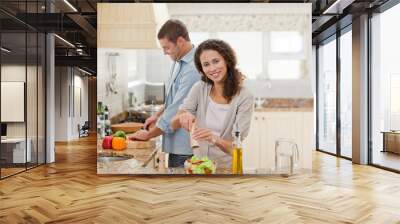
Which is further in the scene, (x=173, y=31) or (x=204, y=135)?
(x=173, y=31)

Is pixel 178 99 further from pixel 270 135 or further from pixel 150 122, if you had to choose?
pixel 270 135

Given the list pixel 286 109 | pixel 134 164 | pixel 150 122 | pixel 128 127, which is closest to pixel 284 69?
pixel 286 109

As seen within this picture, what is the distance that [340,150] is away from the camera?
29.1ft

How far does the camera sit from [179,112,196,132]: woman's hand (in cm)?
582

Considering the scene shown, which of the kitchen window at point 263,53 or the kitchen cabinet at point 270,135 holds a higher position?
the kitchen window at point 263,53

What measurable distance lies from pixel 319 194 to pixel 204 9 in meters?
3.03

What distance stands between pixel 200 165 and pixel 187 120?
0.67m

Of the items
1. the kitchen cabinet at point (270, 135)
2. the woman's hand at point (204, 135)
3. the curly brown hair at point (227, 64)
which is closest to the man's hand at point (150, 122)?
the woman's hand at point (204, 135)

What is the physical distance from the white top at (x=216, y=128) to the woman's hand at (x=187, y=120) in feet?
0.75

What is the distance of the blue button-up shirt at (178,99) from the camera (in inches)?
230

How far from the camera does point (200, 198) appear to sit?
14.8 feet

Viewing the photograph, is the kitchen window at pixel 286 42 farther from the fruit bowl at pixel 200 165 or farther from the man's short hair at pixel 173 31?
the fruit bowl at pixel 200 165

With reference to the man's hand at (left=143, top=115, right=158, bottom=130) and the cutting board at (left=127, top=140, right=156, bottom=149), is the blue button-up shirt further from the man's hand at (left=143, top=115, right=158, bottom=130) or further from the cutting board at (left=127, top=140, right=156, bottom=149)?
the cutting board at (left=127, top=140, right=156, bottom=149)

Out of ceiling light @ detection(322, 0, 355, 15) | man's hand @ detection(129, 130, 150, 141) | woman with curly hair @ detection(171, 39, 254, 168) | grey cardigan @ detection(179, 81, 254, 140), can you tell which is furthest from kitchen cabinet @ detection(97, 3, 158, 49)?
ceiling light @ detection(322, 0, 355, 15)
